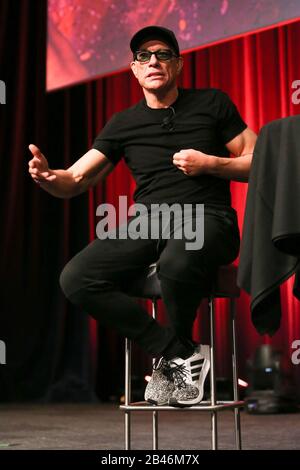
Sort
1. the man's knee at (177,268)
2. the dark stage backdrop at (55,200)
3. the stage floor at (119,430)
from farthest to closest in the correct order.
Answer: the dark stage backdrop at (55,200)
the stage floor at (119,430)
the man's knee at (177,268)

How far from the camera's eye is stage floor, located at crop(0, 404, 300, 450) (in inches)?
93.4

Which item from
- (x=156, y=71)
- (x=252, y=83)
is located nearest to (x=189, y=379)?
(x=156, y=71)

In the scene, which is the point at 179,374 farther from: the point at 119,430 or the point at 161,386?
the point at 119,430

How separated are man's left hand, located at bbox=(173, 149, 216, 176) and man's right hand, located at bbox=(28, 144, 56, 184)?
1.14 ft

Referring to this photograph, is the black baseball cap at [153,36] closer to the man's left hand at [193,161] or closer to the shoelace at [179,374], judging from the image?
the man's left hand at [193,161]

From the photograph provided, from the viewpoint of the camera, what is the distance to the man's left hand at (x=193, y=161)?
72.6 inches

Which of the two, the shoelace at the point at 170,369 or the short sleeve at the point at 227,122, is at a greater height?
the short sleeve at the point at 227,122

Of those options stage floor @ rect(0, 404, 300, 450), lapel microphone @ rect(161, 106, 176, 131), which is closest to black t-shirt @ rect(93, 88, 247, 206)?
lapel microphone @ rect(161, 106, 176, 131)

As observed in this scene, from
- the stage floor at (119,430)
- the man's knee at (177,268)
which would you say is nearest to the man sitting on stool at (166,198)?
the man's knee at (177,268)

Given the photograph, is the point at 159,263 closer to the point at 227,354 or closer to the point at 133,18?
the point at 227,354

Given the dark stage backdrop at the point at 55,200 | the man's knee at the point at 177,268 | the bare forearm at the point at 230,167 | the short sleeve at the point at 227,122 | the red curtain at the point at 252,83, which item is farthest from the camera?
the dark stage backdrop at the point at 55,200

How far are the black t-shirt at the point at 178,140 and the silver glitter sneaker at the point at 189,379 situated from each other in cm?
42

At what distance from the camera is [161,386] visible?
5.96ft
